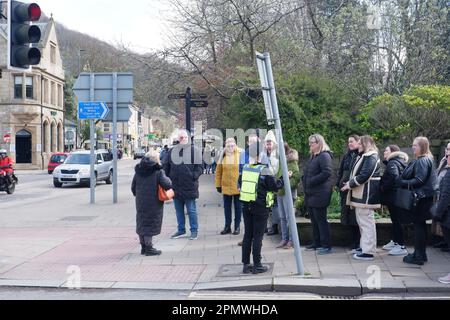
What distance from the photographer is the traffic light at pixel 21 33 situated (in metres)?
8.07

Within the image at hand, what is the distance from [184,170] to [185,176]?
13 cm

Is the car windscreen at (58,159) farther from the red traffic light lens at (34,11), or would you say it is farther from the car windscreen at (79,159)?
the red traffic light lens at (34,11)

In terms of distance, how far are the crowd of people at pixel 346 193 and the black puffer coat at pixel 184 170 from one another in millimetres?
1363

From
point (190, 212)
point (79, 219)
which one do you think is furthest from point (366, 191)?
point (79, 219)

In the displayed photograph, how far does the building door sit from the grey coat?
44274mm

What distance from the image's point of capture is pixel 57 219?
13.5 meters

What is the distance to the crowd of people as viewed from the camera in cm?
748

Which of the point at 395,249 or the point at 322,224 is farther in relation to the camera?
the point at 322,224

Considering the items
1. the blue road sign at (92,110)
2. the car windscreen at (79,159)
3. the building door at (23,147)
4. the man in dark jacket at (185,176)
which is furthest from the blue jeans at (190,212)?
the building door at (23,147)

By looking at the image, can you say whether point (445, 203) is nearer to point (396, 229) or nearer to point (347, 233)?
point (396, 229)

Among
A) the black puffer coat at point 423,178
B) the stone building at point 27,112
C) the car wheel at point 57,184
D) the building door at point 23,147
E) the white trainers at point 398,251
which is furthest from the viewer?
the building door at point 23,147

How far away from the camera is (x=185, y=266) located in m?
8.10

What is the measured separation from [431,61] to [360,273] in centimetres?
1079
